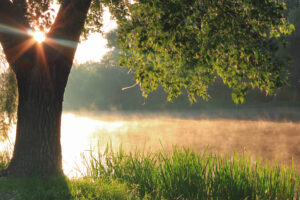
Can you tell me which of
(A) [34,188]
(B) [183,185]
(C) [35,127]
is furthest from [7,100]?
(B) [183,185]

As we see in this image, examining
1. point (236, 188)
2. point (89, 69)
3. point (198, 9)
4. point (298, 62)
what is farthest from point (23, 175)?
point (89, 69)

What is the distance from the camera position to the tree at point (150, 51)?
6535 millimetres

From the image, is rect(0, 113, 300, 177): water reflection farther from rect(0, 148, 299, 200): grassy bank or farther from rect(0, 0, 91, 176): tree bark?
rect(0, 148, 299, 200): grassy bank

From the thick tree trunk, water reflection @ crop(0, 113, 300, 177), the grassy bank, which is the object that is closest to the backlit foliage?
the thick tree trunk

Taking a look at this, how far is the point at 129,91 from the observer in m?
54.2

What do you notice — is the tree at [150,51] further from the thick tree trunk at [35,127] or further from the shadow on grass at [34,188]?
the shadow on grass at [34,188]

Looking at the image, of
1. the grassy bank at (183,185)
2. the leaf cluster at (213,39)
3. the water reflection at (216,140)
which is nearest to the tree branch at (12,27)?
the leaf cluster at (213,39)

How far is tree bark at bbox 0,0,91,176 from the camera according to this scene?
728cm

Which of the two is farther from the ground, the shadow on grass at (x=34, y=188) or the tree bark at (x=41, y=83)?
the tree bark at (x=41, y=83)

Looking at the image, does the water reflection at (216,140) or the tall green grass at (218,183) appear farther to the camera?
the water reflection at (216,140)

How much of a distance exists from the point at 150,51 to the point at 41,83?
256 cm

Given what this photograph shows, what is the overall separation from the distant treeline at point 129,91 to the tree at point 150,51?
99.4 feet

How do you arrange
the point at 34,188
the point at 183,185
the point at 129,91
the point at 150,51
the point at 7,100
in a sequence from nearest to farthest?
the point at 34,188
the point at 183,185
the point at 150,51
the point at 7,100
the point at 129,91

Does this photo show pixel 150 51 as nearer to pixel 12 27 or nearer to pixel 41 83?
pixel 41 83
